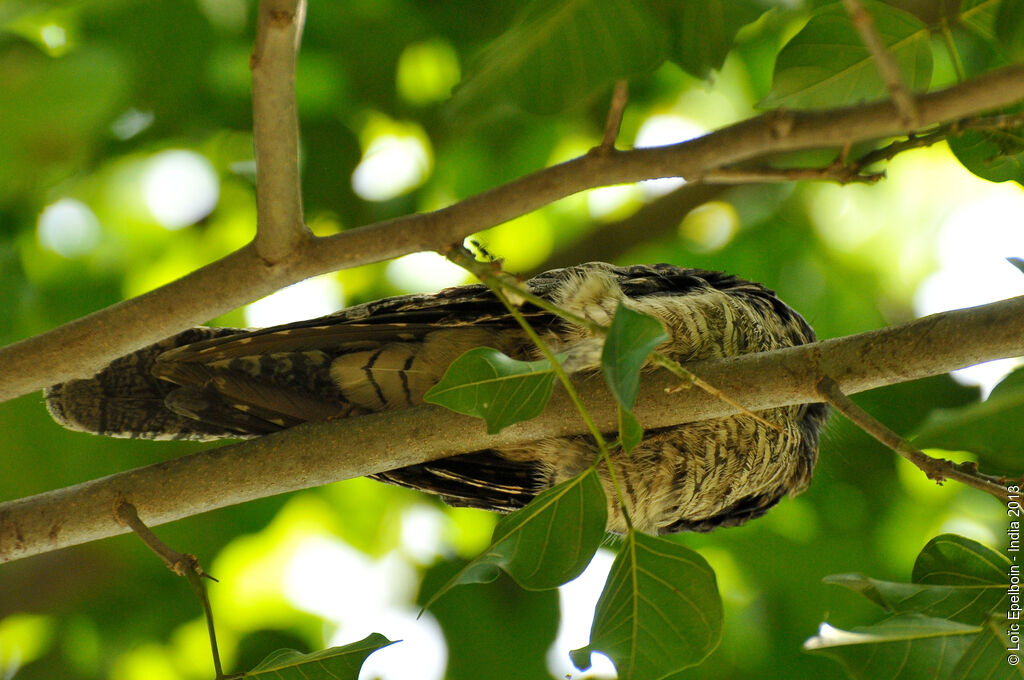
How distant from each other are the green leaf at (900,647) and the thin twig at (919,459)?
21 centimetres

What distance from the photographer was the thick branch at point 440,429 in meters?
1.46

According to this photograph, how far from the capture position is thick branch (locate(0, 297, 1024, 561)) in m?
1.46

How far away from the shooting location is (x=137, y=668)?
A: 3.47 meters

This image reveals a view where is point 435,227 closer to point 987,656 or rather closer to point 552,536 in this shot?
point 552,536

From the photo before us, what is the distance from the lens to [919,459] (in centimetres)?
136

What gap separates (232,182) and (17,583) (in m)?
1.72

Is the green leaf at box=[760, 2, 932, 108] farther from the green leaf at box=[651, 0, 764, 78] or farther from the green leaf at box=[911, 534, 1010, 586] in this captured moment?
the green leaf at box=[911, 534, 1010, 586]

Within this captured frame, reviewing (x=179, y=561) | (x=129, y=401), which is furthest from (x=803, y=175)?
(x=129, y=401)

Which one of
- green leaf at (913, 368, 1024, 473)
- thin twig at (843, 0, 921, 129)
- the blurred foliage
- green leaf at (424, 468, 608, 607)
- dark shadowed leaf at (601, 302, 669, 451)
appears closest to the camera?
thin twig at (843, 0, 921, 129)

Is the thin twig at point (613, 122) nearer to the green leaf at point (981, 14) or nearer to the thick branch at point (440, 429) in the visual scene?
the thick branch at point (440, 429)

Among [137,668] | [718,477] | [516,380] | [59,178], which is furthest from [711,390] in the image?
[137,668]

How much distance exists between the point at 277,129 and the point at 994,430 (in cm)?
128

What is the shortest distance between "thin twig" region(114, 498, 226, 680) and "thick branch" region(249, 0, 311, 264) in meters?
0.56

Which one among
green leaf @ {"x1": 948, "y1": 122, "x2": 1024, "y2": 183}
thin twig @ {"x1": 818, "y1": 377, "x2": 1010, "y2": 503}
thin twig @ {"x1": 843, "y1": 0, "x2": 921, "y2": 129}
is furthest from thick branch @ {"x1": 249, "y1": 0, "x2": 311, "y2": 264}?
green leaf @ {"x1": 948, "y1": 122, "x2": 1024, "y2": 183}
